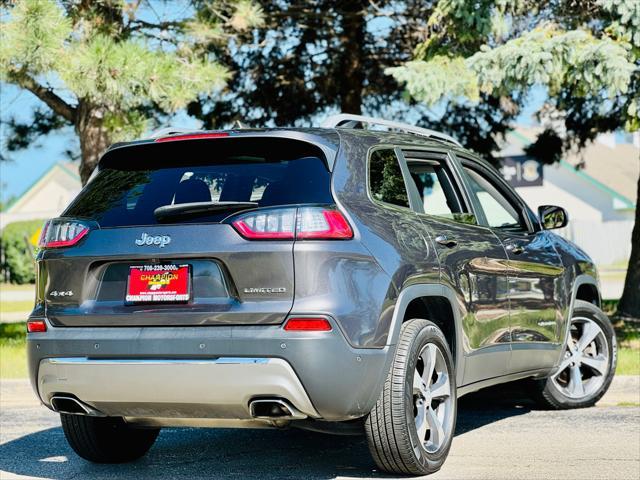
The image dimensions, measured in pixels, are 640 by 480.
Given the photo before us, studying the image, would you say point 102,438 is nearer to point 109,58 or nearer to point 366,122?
point 366,122

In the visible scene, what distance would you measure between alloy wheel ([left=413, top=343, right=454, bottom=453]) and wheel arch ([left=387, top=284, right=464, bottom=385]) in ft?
0.62

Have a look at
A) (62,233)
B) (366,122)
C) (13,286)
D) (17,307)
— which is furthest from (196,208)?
(13,286)

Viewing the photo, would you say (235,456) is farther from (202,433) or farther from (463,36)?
(463,36)

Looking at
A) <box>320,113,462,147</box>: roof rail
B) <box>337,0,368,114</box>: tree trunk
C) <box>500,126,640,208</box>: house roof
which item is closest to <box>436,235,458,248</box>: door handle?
<box>320,113,462,147</box>: roof rail

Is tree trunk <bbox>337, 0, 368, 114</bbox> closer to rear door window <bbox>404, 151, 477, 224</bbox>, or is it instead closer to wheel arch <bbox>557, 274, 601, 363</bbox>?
wheel arch <bbox>557, 274, 601, 363</bbox>

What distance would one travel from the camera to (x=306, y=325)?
497 cm

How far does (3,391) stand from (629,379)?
5.50 m

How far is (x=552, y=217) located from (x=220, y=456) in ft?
9.57

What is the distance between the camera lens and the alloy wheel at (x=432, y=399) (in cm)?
572

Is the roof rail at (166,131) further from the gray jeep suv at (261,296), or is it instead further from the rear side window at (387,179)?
the rear side window at (387,179)

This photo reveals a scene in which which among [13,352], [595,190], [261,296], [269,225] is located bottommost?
[595,190]

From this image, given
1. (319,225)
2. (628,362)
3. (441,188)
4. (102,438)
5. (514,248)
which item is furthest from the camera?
(628,362)

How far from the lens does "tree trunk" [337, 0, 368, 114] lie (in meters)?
16.0

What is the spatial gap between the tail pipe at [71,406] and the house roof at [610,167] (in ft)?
132
